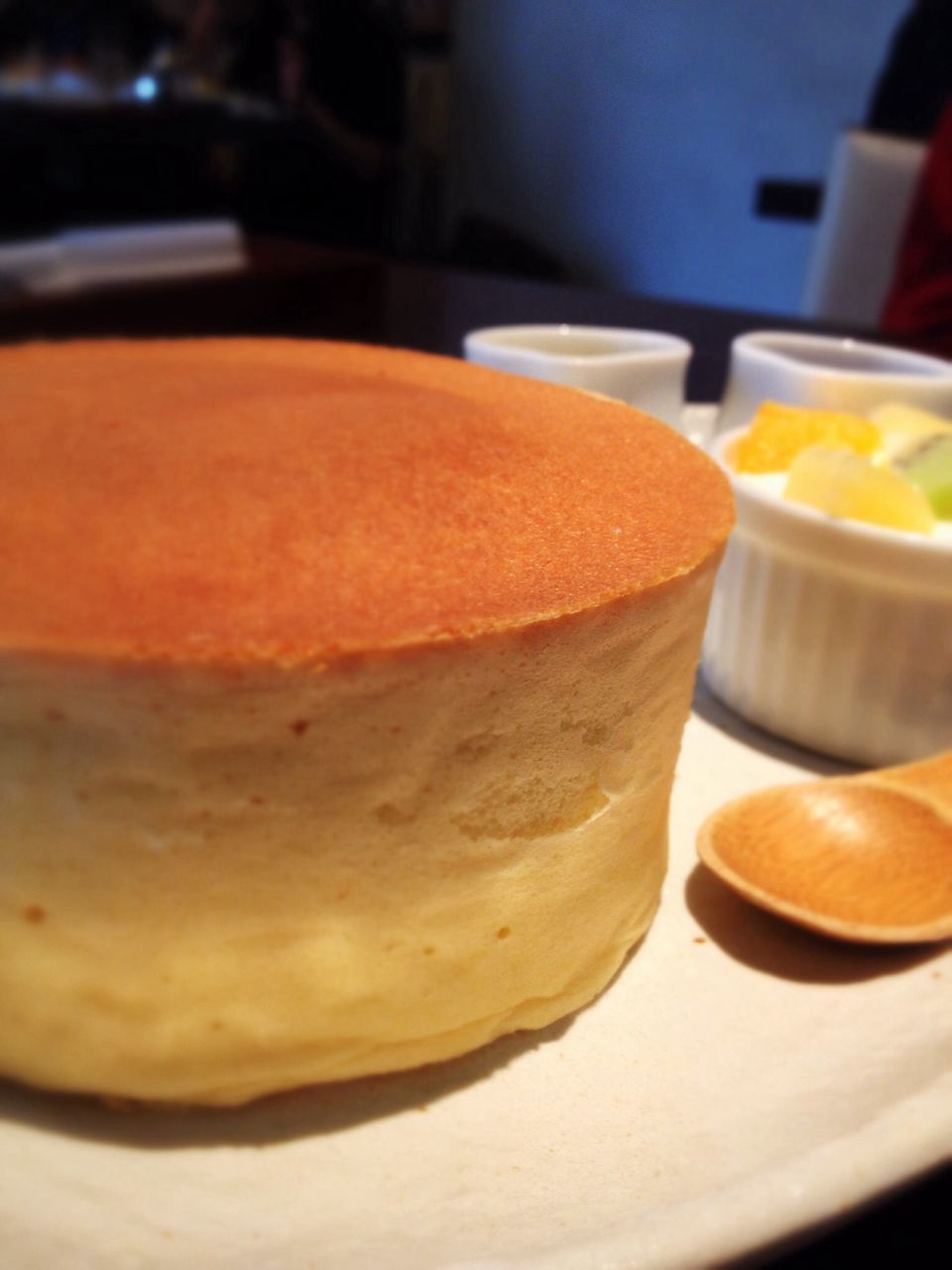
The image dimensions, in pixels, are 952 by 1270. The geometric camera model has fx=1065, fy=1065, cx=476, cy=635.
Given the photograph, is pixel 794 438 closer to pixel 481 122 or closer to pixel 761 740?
pixel 761 740

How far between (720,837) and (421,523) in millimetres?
371

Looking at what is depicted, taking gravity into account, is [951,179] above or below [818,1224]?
above

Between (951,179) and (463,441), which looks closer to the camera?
(463,441)

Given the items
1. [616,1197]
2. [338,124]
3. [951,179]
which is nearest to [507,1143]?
[616,1197]

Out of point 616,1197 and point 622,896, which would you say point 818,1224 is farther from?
point 622,896

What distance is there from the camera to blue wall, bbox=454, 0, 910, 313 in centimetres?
402

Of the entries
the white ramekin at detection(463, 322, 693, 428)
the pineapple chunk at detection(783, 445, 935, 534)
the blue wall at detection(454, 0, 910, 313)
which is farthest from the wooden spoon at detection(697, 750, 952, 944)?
the blue wall at detection(454, 0, 910, 313)

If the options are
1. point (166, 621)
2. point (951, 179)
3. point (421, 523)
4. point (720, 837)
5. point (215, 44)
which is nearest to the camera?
point (166, 621)

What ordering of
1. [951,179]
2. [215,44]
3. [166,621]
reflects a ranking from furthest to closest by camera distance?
1. [215,44]
2. [951,179]
3. [166,621]

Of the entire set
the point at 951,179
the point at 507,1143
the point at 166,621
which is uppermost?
the point at 951,179

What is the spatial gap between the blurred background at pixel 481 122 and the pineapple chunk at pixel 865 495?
281 cm

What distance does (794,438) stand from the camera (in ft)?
3.60

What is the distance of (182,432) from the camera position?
682 mm

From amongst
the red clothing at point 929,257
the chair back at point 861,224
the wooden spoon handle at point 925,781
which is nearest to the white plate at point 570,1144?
the wooden spoon handle at point 925,781
